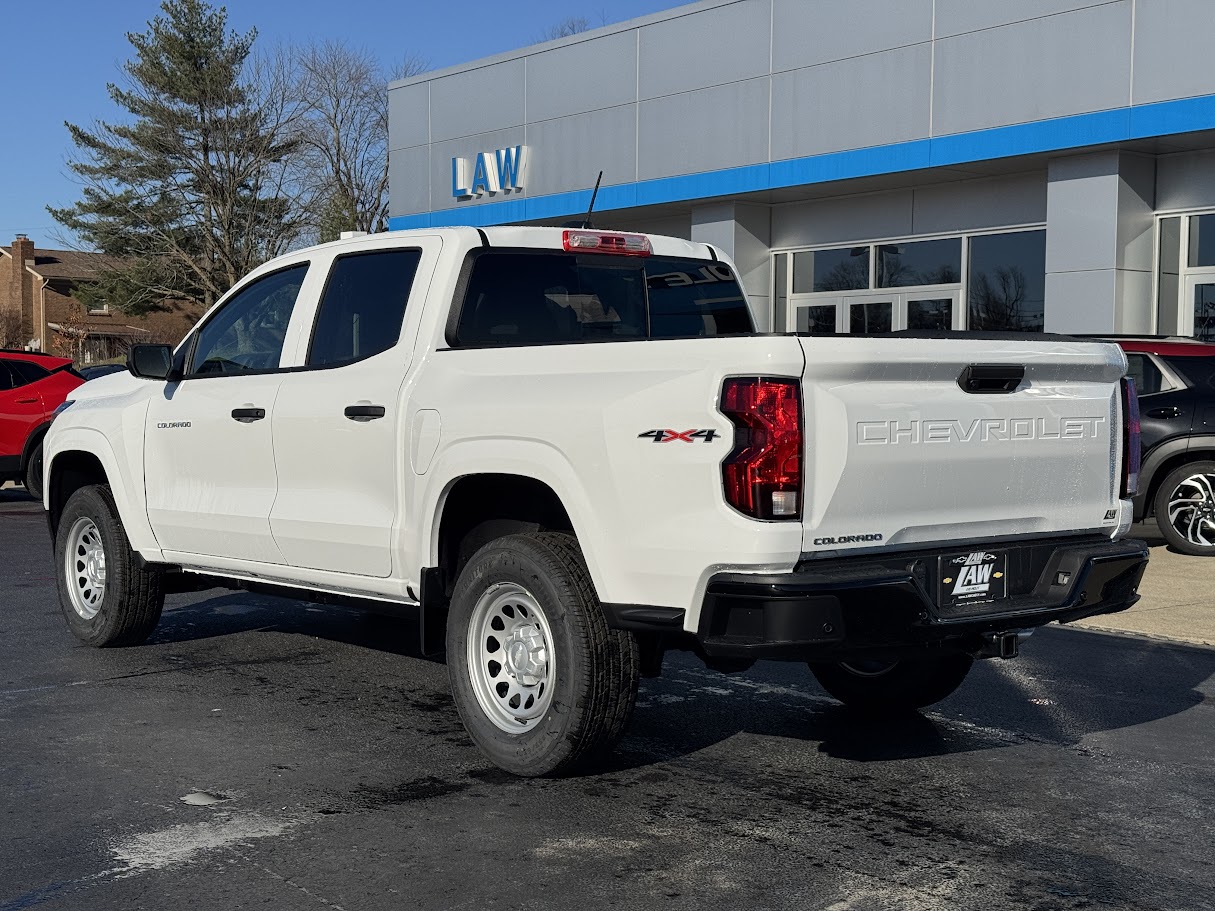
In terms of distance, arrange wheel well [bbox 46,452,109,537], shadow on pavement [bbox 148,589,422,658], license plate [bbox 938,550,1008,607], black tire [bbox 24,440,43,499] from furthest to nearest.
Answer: black tire [bbox 24,440,43,499] → shadow on pavement [bbox 148,589,422,658] → wheel well [bbox 46,452,109,537] → license plate [bbox 938,550,1008,607]

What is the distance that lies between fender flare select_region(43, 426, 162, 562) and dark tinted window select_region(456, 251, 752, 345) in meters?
2.47

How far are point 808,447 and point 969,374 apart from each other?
2.61ft

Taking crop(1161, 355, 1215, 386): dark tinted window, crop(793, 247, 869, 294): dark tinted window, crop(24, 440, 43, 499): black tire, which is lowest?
crop(24, 440, 43, 499): black tire

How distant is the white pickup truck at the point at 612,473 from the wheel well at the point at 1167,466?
21.9 feet

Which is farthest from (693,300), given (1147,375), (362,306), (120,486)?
(1147,375)

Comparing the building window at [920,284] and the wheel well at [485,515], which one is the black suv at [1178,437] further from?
the wheel well at [485,515]

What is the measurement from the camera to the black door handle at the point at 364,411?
6.07 metres

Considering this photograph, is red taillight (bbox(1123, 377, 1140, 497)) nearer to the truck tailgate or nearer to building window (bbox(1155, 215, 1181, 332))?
Result: the truck tailgate

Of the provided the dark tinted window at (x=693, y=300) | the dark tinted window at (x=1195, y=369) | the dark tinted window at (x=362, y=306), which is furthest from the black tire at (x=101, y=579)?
the dark tinted window at (x=1195, y=369)

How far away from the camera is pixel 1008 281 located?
18812 millimetres

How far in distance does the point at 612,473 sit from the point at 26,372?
15.0m

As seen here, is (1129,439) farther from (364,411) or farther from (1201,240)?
(1201,240)

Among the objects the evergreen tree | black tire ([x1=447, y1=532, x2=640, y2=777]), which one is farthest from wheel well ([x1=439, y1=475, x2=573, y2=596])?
the evergreen tree

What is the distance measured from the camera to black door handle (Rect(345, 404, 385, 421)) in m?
6.07
